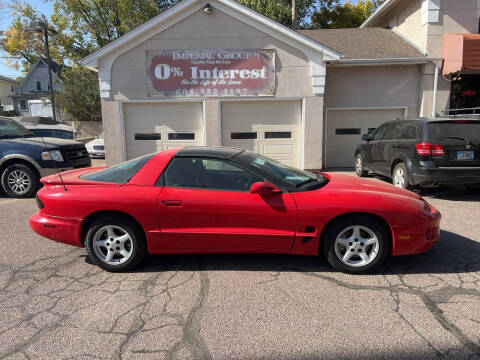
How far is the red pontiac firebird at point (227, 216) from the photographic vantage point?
3.55m

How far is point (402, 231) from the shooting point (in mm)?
3523

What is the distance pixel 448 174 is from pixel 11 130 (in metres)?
9.58

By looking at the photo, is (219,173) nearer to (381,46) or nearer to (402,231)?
(402,231)

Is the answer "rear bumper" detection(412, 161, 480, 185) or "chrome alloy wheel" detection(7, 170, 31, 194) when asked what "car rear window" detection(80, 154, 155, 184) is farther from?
"rear bumper" detection(412, 161, 480, 185)

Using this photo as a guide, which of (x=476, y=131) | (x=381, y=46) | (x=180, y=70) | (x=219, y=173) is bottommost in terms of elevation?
(x=219, y=173)

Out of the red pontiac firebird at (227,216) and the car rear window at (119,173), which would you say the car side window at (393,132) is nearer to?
the red pontiac firebird at (227,216)

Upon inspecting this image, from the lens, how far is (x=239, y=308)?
3.02 meters

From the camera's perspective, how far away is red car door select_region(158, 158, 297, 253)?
3561 millimetres

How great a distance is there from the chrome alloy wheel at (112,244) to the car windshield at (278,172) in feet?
4.88

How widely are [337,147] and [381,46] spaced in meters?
3.87

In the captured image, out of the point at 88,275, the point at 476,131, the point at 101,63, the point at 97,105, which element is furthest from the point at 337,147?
the point at 97,105

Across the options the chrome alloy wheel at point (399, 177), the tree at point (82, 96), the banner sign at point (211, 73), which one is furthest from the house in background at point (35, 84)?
the chrome alloy wheel at point (399, 177)

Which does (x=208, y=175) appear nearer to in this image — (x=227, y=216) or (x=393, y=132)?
(x=227, y=216)

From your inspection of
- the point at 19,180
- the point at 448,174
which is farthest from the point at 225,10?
the point at 448,174
